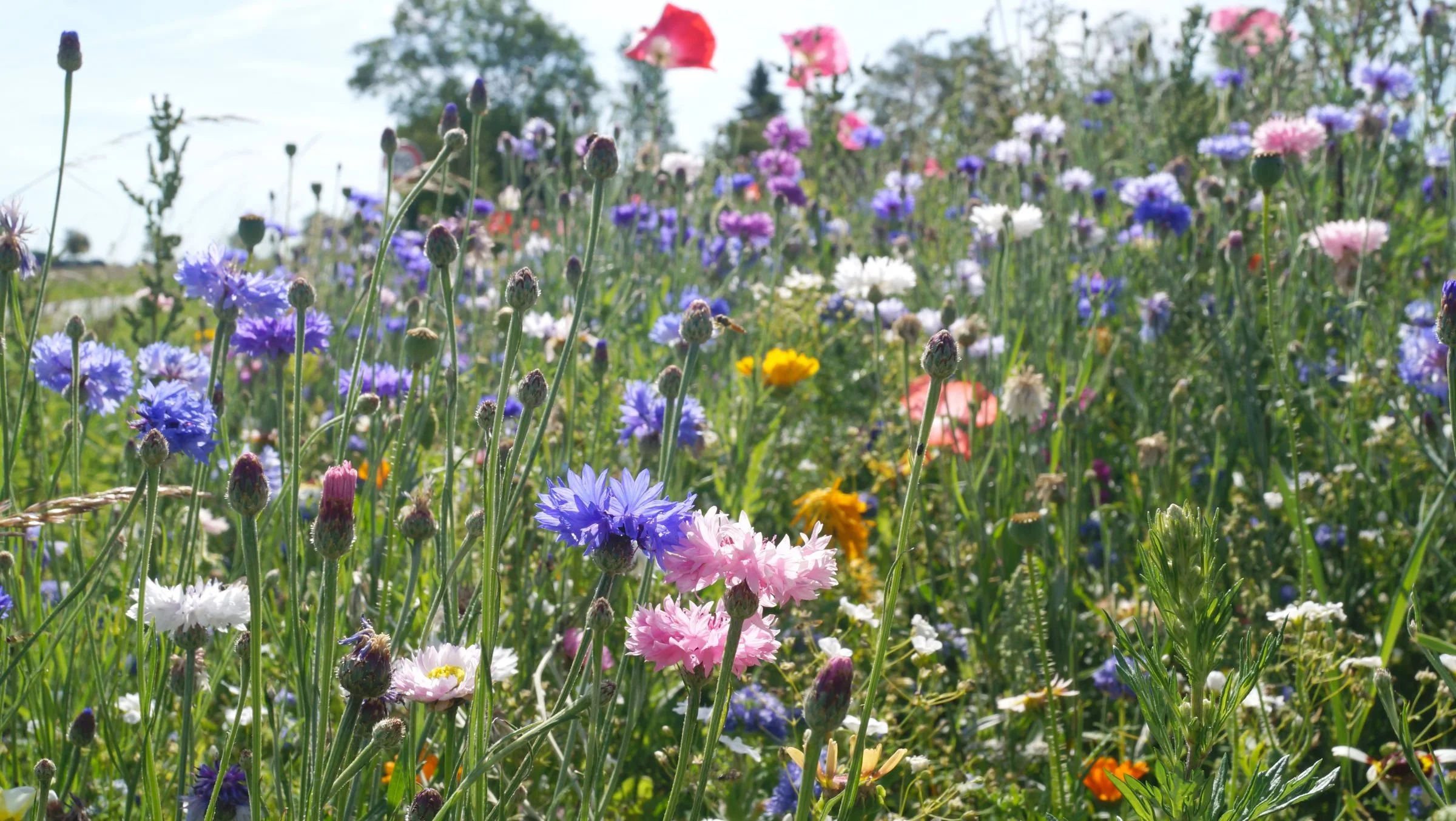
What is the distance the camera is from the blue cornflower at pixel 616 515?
89cm

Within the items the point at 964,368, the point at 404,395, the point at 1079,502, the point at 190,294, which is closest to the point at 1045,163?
the point at 964,368

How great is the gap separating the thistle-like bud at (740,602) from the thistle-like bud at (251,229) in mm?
1237

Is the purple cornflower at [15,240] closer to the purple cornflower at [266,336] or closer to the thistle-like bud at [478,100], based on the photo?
the purple cornflower at [266,336]

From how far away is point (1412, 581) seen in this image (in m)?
1.48

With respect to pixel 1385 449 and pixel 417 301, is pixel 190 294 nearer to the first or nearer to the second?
pixel 417 301

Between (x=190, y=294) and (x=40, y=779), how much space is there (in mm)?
671

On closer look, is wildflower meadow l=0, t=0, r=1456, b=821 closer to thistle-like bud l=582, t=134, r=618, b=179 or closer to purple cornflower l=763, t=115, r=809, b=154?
thistle-like bud l=582, t=134, r=618, b=179

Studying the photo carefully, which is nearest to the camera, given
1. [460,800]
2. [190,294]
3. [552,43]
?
[460,800]

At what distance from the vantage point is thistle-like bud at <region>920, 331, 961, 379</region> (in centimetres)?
95

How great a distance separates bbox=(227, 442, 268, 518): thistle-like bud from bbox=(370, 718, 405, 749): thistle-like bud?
0.66 feet

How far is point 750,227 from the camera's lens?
3.55m

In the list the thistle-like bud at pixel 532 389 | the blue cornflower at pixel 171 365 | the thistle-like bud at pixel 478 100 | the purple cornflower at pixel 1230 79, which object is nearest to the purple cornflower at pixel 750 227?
the purple cornflower at pixel 1230 79

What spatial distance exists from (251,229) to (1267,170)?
63.4 inches

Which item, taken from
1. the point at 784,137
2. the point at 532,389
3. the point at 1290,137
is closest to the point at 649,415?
the point at 532,389
